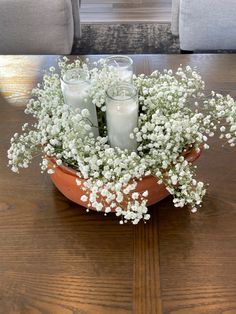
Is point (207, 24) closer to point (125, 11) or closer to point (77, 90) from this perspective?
point (125, 11)

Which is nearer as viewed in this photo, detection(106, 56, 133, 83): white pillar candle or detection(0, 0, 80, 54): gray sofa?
detection(106, 56, 133, 83): white pillar candle

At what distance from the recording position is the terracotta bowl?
678 millimetres

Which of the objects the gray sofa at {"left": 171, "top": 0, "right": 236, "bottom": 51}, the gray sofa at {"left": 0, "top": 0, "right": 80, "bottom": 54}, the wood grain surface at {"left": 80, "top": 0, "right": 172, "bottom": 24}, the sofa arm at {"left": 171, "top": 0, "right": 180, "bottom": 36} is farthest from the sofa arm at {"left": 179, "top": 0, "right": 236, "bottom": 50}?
the wood grain surface at {"left": 80, "top": 0, "right": 172, "bottom": 24}

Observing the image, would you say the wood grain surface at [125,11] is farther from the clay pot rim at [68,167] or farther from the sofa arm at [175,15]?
Answer: the clay pot rim at [68,167]

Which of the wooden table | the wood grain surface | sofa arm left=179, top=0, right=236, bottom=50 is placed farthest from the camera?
the wood grain surface

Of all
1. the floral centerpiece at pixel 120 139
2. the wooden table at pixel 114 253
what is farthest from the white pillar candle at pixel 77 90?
the wooden table at pixel 114 253

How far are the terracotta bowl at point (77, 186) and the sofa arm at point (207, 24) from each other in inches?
48.4

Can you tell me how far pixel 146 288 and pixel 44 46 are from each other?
60.0 inches

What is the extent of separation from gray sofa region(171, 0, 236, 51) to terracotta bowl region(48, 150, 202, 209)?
1228 mm

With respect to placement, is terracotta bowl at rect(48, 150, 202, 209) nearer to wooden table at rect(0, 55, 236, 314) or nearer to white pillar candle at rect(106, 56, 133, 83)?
wooden table at rect(0, 55, 236, 314)

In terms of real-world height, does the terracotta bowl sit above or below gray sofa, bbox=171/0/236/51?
above

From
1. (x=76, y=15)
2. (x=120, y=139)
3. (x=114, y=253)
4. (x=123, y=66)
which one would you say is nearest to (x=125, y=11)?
(x=76, y=15)

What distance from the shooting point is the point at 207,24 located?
178 cm

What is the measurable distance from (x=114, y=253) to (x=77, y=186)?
0.43ft
